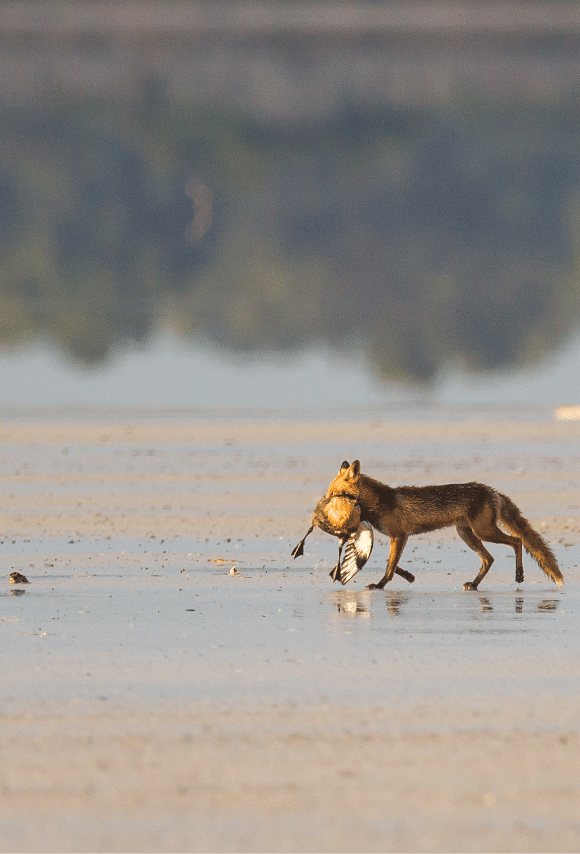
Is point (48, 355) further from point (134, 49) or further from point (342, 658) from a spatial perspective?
point (134, 49)

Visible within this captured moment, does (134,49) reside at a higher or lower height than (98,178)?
higher

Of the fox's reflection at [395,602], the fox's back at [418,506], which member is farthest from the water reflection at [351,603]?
the fox's back at [418,506]

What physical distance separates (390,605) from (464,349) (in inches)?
894

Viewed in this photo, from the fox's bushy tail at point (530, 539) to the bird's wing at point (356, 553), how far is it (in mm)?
884

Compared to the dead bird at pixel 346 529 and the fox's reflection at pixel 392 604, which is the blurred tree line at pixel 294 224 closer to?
the dead bird at pixel 346 529

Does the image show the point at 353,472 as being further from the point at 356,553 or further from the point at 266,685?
the point at 266,685

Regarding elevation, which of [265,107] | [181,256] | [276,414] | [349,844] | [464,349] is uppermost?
[265,107]

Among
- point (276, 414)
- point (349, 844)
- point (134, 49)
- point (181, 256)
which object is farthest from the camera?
point (134, 49)

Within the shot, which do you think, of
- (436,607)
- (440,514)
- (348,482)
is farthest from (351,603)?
(440,514)

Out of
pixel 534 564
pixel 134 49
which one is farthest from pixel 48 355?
pixel 134 49

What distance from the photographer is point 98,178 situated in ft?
157

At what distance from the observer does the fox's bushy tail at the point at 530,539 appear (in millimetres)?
9633

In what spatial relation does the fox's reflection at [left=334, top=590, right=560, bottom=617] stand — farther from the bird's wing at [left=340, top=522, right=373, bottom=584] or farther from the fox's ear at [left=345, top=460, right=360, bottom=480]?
the fox's ear at [left=345, top=460, right=360, bottom=480]

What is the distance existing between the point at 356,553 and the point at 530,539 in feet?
3.50
